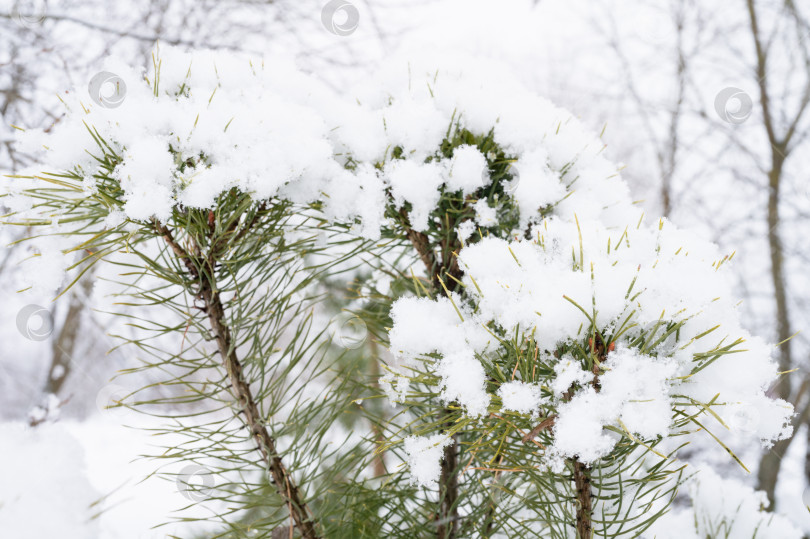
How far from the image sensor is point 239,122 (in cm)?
46

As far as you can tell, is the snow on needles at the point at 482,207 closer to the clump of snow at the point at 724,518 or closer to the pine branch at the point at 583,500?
the pine branch at the point at 583,500

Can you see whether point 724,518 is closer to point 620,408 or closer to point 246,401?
point 620,408

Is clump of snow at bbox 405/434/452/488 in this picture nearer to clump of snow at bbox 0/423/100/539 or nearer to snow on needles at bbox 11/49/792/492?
snow on needles at bbox 11/49/792/492

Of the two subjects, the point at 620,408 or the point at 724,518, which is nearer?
the point at 620,408

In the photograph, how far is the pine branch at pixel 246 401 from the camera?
0.53 meters

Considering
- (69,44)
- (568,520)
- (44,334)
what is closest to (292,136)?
(568,520)

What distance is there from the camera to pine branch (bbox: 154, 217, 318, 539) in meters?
0.53

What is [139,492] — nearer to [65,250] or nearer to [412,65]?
[65,250]

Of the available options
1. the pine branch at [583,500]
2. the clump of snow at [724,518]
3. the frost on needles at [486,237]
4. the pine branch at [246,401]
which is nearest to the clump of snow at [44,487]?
the pine branch at [246,401]

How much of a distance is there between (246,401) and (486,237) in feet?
0.99

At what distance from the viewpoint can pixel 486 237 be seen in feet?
1.63

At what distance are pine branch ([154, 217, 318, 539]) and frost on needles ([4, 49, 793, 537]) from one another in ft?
0.32

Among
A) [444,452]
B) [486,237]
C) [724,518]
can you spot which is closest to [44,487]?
[444,452]

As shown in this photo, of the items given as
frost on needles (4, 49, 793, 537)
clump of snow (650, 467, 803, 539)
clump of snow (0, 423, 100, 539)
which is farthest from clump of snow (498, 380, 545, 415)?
clump of snow (0, 423, 100, 539)
